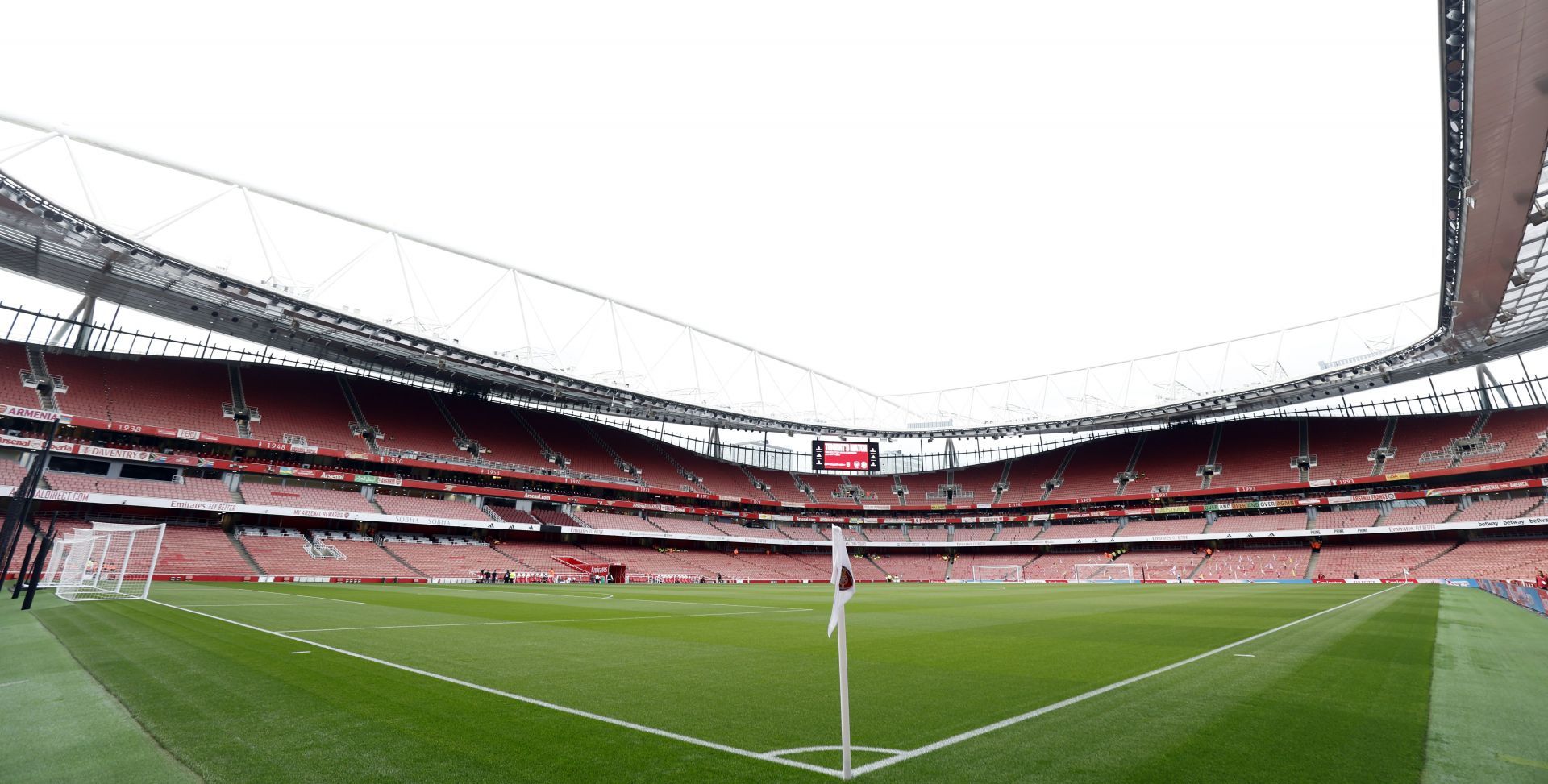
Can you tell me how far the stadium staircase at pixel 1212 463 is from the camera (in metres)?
60.6

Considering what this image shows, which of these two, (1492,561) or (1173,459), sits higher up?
(1173,459)

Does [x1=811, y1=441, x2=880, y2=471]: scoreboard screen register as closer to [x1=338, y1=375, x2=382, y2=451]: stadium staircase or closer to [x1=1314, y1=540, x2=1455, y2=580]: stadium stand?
Answer: [x1=338, y1=375, x2=382, y2=451]: stadium staircase

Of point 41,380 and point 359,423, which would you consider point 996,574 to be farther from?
point 41,380

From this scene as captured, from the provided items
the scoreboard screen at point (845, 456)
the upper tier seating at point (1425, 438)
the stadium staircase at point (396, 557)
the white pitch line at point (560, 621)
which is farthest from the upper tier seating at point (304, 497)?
the upper tier seating at point (1425, 438)

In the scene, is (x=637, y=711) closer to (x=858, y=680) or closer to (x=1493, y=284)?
(x=858, y=680)

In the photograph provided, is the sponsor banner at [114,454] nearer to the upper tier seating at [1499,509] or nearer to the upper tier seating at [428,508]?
the upper tier seating at [428,508]

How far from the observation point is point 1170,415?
5628 cm

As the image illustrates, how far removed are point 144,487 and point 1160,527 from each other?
75.3 meters

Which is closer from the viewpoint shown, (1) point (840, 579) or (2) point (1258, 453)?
(1) point (840, 579)

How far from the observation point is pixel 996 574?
6272cm

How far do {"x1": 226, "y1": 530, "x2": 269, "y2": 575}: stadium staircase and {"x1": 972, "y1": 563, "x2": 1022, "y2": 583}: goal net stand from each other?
5382 cm

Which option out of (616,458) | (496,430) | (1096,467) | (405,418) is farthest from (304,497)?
(1096,467)

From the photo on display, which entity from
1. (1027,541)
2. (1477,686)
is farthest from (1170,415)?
(1477,686)

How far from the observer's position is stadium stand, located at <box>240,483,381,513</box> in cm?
4088
